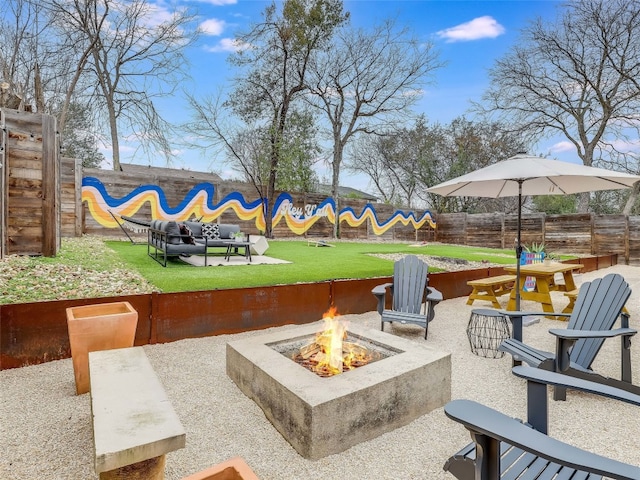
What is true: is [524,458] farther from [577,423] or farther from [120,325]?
[120,325]

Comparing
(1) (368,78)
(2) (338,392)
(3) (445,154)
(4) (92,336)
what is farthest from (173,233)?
→ (3) (445,154)

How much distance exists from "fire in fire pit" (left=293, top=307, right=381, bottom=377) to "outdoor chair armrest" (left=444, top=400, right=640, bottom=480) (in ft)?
4.17

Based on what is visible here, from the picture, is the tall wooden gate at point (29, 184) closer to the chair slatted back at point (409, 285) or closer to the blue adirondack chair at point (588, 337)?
the chair slatted back at point (409, 285)

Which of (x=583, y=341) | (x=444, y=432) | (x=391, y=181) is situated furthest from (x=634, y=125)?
(x=444, y=432)

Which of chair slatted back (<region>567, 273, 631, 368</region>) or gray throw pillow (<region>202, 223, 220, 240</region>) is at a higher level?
gray throw pillow (<region>202, 223, 220, 240</region>)

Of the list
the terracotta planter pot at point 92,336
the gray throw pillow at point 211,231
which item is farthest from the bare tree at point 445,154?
the terracotta planter pot at point 92,336

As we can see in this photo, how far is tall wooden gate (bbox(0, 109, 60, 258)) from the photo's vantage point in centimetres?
482

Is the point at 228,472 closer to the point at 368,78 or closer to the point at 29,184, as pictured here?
the point at 29,184

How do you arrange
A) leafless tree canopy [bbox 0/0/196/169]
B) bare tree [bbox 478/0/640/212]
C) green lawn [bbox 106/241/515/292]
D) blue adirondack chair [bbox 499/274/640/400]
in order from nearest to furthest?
blue adirondack chair [bbox 499/274/640/400] < green lawn [bbox 106/241/515/292] < leafless tree canopy [bbox 0/0/196/169] < bare tree [bbox 478/0/640/212]

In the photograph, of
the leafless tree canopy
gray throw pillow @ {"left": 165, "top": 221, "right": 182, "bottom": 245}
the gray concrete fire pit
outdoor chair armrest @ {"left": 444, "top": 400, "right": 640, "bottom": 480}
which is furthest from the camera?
the leafless tree canopy

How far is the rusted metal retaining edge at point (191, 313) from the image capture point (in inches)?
109

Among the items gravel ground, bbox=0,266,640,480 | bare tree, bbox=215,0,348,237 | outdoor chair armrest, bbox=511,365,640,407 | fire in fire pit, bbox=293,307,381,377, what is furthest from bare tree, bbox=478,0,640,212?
outdoor chair armrest, bbox=511,365,640,407

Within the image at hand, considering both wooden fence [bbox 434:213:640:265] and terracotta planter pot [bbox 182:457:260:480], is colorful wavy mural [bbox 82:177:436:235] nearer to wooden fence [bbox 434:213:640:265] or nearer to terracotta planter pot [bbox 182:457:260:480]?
wooden fence [bbox 434:213:640:265]

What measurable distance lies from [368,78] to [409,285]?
1432cm
